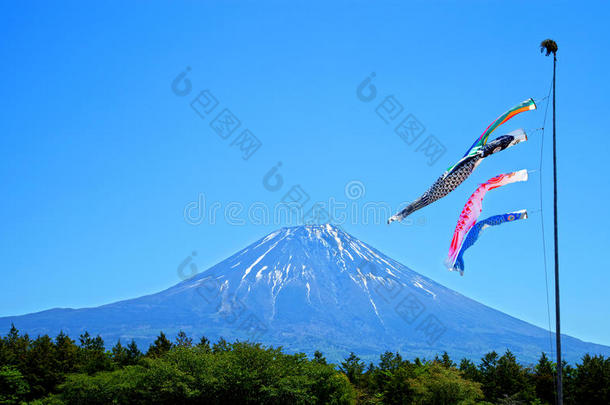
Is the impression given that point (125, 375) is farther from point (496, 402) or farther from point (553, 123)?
point (553, 123)

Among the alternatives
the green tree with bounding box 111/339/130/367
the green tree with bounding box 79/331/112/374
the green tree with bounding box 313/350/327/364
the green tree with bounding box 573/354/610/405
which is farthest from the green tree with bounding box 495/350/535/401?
the green tree with bounding box 111/339/130/367

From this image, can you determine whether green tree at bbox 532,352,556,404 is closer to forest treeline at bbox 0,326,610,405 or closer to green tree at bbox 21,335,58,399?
forest treeline at bbox 0,326,610,405

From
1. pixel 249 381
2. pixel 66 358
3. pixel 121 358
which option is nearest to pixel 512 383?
pixel 249 381

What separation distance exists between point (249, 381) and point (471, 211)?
69.3 ft

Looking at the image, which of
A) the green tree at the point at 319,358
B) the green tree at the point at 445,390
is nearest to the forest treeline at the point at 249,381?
the green tree at the point at 445,390

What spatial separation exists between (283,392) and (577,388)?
63.8 feet

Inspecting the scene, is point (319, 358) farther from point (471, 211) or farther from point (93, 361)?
point (471, 211)

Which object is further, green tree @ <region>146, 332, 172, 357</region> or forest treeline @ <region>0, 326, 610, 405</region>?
green tree @ <region>146, 332, 172, 357</region>

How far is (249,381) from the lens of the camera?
122 feet

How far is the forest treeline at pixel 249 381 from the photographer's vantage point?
37094 mm

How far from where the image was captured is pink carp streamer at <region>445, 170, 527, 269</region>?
19.4 metres

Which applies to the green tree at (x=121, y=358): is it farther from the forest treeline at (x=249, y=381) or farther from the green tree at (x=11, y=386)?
the green tree at (x=11, y=386)

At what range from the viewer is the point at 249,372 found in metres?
37.6

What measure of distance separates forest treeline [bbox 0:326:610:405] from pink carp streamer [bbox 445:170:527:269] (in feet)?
62.0
